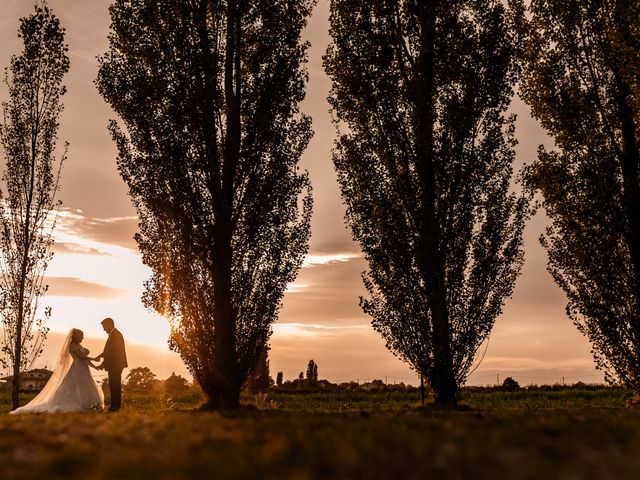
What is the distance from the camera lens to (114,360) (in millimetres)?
15531

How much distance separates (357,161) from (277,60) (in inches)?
138

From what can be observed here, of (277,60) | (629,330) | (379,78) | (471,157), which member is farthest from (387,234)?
(629,330)

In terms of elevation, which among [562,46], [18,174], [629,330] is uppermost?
[562,46]

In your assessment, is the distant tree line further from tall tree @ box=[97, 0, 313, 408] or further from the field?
the field

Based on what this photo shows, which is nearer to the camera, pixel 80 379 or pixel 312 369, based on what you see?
pixel 80 379

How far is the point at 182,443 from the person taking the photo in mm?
5125

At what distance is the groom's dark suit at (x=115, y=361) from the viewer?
15461mm

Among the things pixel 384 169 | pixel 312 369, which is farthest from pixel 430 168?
pixel 312 369

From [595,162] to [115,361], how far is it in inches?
562

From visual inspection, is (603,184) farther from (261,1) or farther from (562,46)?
(261,1)

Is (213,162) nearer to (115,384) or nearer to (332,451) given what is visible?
(115,384)

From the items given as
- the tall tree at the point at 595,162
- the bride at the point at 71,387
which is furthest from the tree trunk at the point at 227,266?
the tall tree at the point at 595,162

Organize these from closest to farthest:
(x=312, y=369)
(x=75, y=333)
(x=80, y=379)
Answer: (x=80, y=379)
(x=75, y=333)
(x=312, y=369)

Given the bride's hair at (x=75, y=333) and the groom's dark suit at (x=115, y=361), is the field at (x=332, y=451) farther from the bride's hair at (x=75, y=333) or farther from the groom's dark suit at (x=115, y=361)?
the bride's hair at (x=75, y=333)
